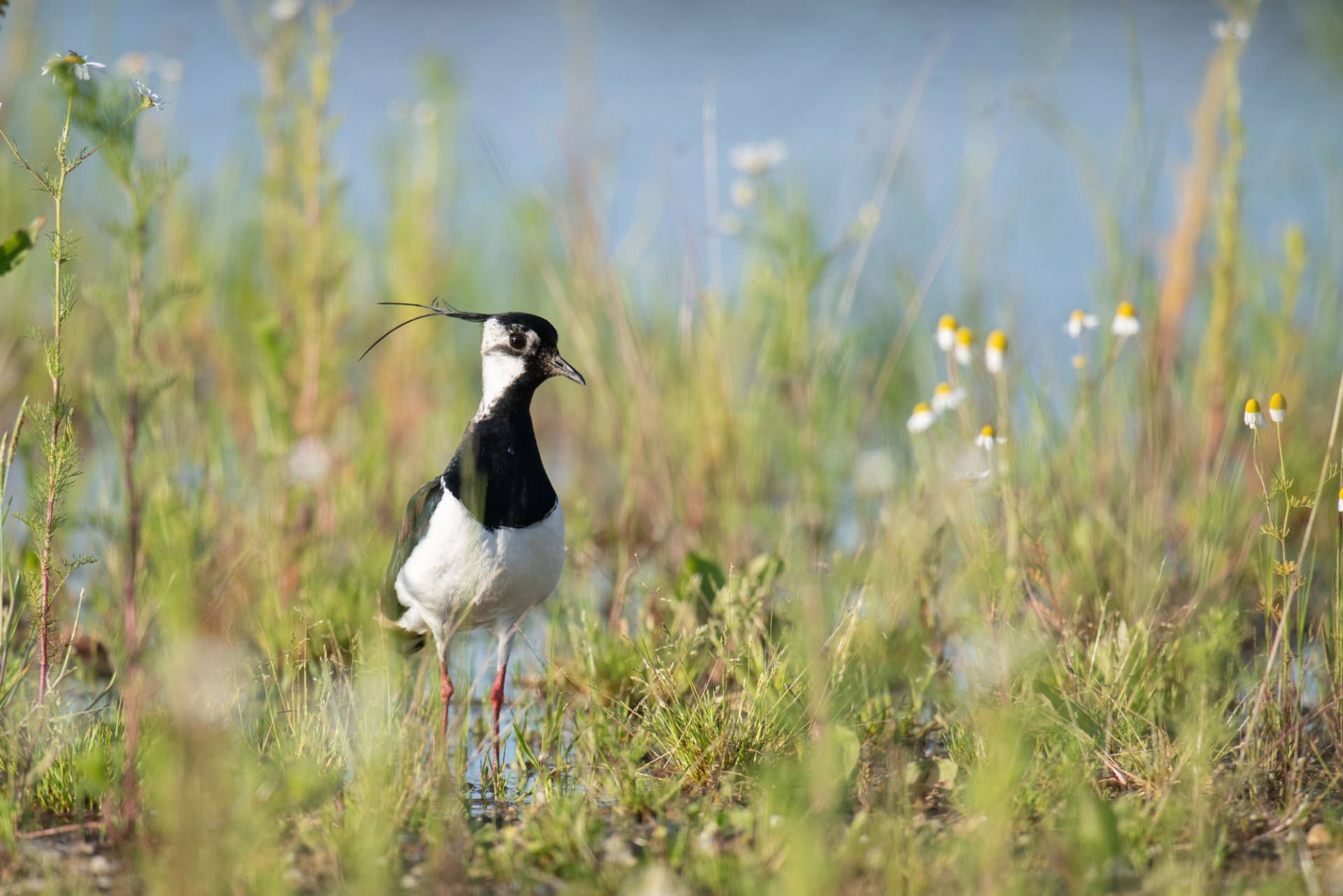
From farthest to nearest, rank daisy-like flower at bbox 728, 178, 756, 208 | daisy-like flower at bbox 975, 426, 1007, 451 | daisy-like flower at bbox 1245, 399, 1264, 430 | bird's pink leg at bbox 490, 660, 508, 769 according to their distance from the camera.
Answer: daisy-like flower at bbox 728, 178, 756, 208, daisy-like flower at bbox 975, 426, 1007, 451, bird's pink leg at bbox 490, 660, 508, 769, daisy-like flower at bbox 1245, 399, 1264, 430

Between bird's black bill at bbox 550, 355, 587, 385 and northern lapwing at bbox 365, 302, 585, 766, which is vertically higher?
bird's black bill at bbox 550, 355, 587, 385

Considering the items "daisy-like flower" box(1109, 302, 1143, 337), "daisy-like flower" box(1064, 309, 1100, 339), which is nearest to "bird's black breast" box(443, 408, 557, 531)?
"daisy-like flower" box(1064, 309, 1100, 339)

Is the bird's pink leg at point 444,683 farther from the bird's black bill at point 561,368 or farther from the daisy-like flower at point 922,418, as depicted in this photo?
the daisy-like flower at point 922,418

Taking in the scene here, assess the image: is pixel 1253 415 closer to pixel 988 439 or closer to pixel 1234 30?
pixel 988 439

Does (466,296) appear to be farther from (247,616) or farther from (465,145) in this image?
(247,616)

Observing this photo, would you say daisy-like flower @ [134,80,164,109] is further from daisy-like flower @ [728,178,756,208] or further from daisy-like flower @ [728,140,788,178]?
daisy-like flower @ [728,178,756,208]

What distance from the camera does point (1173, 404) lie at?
479 cm

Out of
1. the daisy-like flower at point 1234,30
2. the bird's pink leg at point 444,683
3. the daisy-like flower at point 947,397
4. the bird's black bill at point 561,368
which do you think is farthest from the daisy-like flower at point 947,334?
the bird's pink leg at point 444,683

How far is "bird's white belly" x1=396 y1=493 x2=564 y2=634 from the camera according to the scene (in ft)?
10.6

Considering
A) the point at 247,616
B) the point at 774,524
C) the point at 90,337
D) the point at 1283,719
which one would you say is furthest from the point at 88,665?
the point at 1283,719

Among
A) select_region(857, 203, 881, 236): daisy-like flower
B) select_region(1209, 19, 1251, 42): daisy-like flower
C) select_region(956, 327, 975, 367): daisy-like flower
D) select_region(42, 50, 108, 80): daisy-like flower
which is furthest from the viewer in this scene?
select_region(857, 203, 881, 236): daisy-like flower

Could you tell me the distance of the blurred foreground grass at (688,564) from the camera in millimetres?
2578

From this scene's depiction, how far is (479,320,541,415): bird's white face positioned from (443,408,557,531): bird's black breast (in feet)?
0.26

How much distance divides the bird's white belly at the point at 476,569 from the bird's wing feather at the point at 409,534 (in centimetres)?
6
